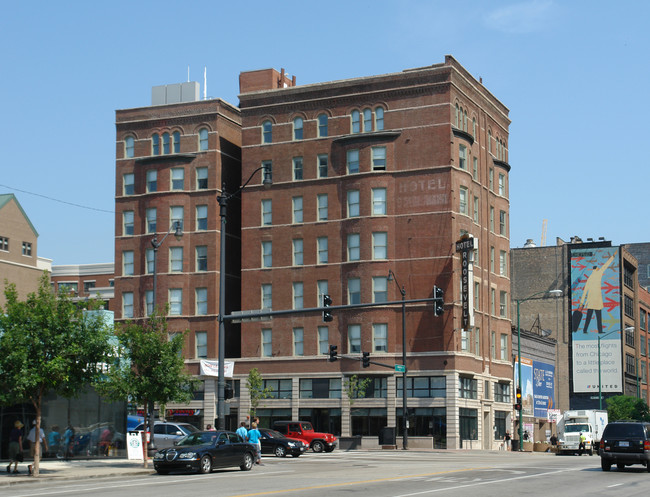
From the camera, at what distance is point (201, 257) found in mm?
73625

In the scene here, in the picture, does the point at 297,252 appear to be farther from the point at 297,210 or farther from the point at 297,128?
the point at 297,128

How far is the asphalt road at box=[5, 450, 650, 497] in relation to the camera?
2412 centimetres

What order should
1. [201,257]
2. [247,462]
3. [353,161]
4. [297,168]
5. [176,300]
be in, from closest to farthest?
[247,462]
[353,161]
[297,168]
[176,300]
[201,257]

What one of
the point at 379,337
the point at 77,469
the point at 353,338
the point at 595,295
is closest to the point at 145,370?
the point at 77,469

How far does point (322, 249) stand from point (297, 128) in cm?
971

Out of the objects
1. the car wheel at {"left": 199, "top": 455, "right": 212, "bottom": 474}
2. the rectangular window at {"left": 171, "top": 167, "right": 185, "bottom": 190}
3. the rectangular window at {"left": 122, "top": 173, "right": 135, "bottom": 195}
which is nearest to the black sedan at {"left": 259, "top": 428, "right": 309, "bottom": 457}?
the car wheel at {"left": 199, "top": 455, "right": 212, "bottom": 474}

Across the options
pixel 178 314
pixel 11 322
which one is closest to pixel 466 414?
pixel 178 314

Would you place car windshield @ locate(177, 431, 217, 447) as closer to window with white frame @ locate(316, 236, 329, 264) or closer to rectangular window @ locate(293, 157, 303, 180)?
window with white frame @ locate(316, 236, 329, 264)

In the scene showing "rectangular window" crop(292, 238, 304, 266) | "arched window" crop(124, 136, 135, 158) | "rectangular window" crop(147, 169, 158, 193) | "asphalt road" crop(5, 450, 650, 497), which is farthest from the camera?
"arched window" crop(124, 136, 135, 158)

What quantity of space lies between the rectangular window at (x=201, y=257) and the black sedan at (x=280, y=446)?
91.5ft

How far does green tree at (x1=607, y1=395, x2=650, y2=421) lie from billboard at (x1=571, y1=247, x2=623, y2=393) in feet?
26.3

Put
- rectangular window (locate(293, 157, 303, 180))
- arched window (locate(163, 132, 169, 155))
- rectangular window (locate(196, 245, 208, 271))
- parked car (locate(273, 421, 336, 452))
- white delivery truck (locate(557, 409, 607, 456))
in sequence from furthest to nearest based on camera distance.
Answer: arched window (locate(163, 132, 169, 155)) < rectangular window (locate(196, 245, 208, 271)) < rectangular window (locate(293, 157, 303, 180)) < white delivery truck (locate(557, 409, 607, 456)) < parked car (locate(273, 421, 336, 452))

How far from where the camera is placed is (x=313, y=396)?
2746 inches

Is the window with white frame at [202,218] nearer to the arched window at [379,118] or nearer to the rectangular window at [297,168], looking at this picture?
the rectangular window at [297,168]
